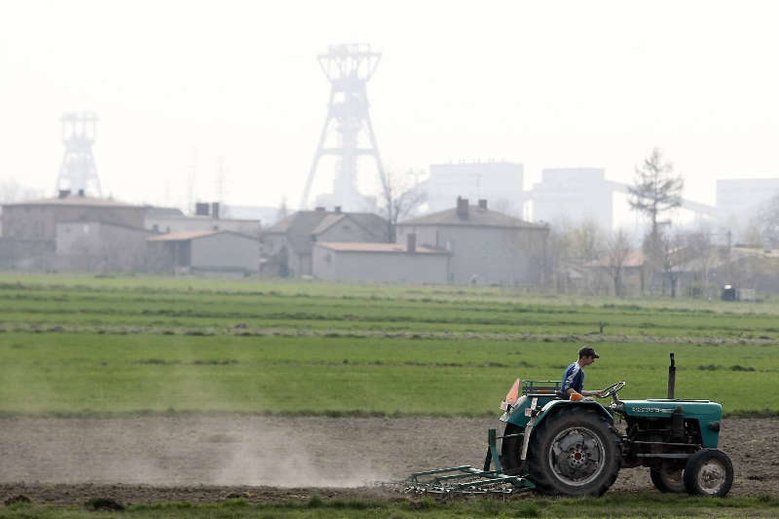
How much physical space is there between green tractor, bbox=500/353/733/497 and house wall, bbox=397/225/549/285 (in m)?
143

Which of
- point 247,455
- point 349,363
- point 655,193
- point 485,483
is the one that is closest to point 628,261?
point 655,193

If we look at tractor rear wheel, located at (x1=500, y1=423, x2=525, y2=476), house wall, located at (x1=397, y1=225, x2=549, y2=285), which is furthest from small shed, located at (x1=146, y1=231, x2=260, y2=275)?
tractor rear wheel, located at (x1=500, y1=423, x2=525, y2=476)

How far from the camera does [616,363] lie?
4391 cm

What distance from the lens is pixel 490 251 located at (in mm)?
166875

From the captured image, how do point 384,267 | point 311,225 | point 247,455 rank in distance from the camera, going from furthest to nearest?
point 311,225 → point 384,267 → point 247,455

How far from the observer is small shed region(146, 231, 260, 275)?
534ft

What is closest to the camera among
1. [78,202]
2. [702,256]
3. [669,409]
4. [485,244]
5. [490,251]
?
[669,409]

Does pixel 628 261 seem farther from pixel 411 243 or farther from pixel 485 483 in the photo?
pixel 485 483

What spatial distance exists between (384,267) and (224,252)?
2019cm

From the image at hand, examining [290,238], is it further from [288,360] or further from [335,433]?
[335,433]

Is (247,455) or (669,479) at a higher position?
(669,479)

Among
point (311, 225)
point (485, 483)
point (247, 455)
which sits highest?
point (311, 225)

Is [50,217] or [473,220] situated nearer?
[473,220]

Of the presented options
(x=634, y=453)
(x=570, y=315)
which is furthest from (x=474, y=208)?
(x=634, y=453)
